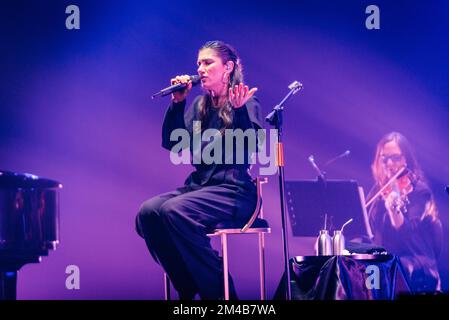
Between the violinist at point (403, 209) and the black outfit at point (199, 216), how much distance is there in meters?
1.61

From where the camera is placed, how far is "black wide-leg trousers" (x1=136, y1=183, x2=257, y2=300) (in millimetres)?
3588

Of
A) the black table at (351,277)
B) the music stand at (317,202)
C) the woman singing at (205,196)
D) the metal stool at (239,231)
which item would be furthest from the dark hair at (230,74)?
the black table at (351,277)

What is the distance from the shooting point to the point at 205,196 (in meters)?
3.71

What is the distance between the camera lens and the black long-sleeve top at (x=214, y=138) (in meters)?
3.79

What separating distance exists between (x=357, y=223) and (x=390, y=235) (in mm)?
575

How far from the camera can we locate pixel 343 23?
5121mm

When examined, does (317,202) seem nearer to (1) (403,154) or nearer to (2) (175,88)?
(1) (403,154)

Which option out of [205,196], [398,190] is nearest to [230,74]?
[205,196]

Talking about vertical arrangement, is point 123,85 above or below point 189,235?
above

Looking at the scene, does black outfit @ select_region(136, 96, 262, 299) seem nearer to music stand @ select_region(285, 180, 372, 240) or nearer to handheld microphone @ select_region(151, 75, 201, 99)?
handheld microphone @ select_region(151, 75, 201, 99)

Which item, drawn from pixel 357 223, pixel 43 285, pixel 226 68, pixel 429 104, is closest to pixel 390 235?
pixel 357 223

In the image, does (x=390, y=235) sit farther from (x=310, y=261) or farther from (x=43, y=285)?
(x=43, y=285)

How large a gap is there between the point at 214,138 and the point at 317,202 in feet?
3.11

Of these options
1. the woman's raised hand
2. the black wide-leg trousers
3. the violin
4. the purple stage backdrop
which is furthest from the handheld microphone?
the violin
